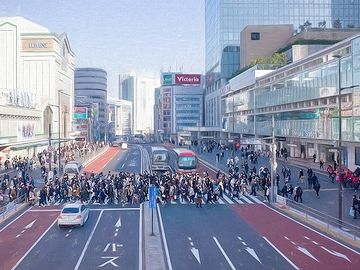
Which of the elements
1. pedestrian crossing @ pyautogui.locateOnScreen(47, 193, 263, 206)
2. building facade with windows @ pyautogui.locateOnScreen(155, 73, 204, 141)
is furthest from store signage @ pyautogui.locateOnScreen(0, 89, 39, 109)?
building facade with windows @ pyautogui.locateOnScreen(155, 73, 204, 141)

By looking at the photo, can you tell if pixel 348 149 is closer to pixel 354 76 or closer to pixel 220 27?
pixel 354 76

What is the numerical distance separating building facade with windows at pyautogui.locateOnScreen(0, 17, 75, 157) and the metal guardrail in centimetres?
5064

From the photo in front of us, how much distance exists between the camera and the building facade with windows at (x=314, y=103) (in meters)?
44.6

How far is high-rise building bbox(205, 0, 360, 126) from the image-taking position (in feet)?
395

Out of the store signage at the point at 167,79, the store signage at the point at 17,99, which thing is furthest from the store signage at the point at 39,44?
the store signage at the point at 167,79

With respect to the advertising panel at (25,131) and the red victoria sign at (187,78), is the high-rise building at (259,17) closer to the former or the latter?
the red victoria sign at (187,78)

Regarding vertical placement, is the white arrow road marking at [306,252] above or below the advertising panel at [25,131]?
below

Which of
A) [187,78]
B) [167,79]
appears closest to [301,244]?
[187,78]

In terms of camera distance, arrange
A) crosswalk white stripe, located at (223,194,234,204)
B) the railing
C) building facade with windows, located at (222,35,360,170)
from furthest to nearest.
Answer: building facade with windows, located at (222,35,360,170) → crosswalk white stripe, located at (223,194,234,204) → the railing

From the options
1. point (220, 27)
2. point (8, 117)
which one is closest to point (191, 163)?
point (8, 117)

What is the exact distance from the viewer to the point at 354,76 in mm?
43438

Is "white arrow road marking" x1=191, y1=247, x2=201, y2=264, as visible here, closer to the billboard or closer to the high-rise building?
the high-rise building

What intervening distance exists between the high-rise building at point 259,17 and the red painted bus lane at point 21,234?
93362mm

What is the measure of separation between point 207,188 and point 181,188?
6.57ft
